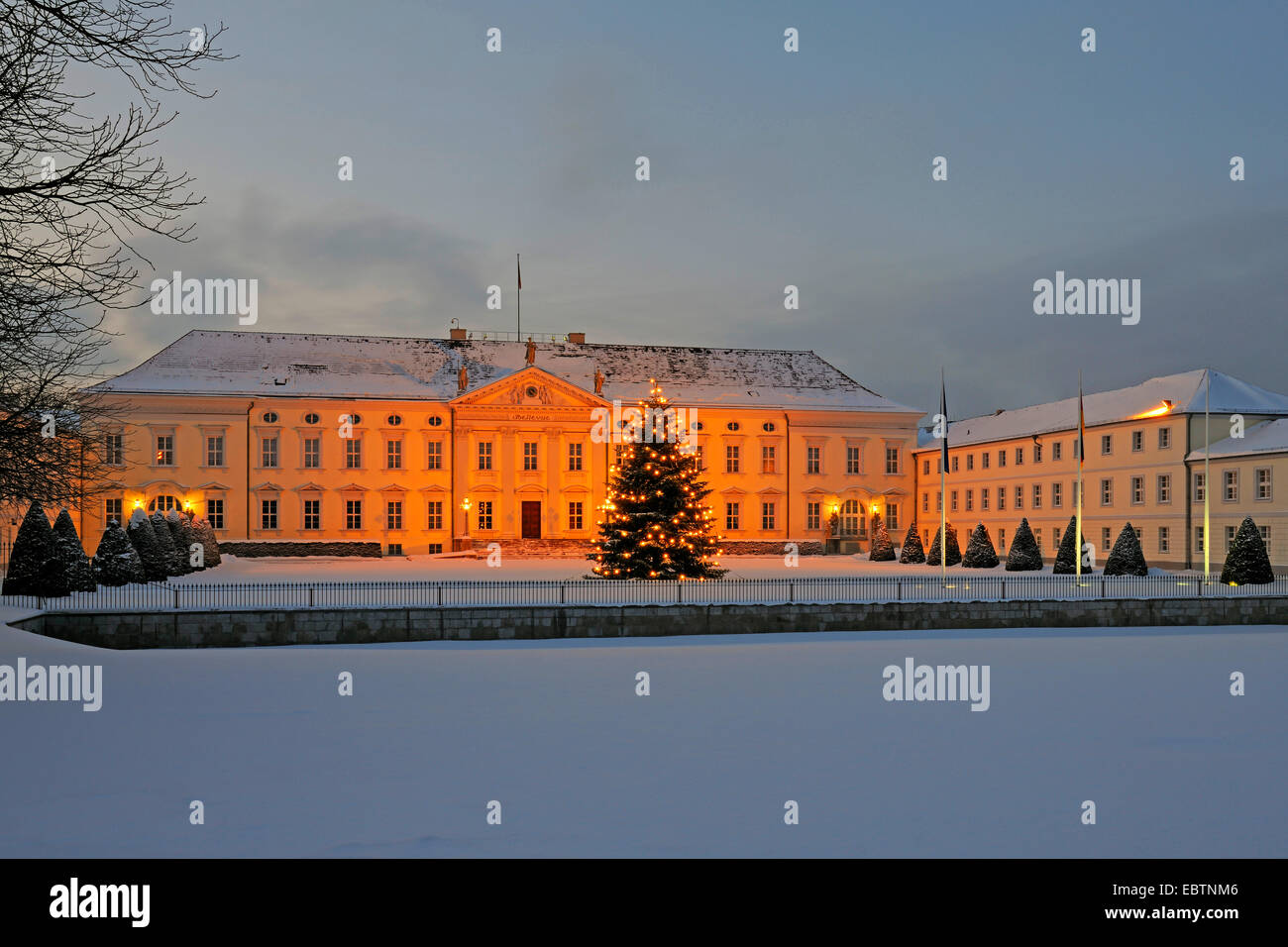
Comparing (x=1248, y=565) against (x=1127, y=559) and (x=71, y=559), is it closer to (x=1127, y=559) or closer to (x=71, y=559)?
(x=1127, y=559)

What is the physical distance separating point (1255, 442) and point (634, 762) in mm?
40719

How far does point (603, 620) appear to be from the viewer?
1022 inches

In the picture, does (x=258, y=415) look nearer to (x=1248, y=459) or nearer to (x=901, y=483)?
(x=901, y=483)

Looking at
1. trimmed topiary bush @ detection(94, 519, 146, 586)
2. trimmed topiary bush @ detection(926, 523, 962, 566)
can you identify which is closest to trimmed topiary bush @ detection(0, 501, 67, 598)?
trimmed topiary bush @ detection(94, 519, 146, 586)

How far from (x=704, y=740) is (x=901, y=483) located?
50896mm

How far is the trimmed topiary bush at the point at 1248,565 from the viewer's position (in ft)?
107

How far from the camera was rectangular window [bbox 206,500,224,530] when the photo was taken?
5478 cm

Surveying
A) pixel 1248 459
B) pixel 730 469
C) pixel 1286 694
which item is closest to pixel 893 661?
pixel 1286 694

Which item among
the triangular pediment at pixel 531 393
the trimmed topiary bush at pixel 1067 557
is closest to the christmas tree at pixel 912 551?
the trimmed topiary bush at pixel 1067 557

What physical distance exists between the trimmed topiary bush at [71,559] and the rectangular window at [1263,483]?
42.2m

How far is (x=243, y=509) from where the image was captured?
5494 cm

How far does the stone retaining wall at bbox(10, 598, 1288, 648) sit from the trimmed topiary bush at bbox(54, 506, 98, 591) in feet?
12.9

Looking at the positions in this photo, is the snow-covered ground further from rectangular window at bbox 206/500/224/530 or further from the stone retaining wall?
rectangular window at bbox 206/500/224/530

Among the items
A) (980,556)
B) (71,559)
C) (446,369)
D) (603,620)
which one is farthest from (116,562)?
(980,556)
